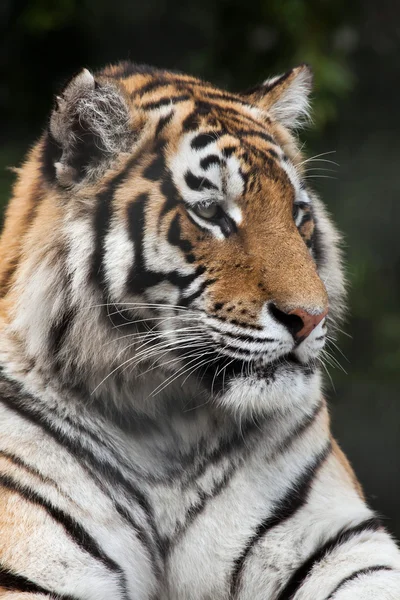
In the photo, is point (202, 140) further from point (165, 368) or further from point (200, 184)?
point (165, 368)

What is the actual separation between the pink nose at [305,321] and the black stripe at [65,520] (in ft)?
1.70

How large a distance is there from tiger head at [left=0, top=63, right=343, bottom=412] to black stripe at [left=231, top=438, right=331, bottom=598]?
220 mm

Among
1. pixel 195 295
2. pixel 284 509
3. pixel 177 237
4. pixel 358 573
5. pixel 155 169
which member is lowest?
pixel 358 573

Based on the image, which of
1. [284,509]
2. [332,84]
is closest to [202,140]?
[284,509]

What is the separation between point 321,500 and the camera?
1.78 m

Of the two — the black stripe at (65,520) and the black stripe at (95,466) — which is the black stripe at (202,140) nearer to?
the black stripe at (95,466)

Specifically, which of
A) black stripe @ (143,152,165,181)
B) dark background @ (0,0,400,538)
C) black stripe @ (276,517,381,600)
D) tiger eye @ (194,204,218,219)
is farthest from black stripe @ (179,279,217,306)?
dark background @ (0,0,400,538)

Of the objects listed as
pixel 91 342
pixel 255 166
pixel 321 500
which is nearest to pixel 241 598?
pixel 321 500

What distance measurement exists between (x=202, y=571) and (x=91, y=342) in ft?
1.59

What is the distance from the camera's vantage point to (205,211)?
165 cm

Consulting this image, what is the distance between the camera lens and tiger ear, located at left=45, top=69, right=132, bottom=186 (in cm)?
165

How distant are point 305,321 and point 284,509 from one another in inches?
16.8

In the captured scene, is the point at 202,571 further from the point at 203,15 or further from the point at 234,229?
the point at 203,15

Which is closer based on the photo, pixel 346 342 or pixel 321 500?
pixel 321 500
